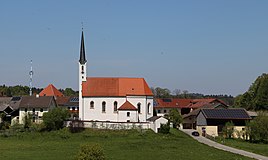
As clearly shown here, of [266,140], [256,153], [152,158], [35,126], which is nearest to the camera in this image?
[152,158]

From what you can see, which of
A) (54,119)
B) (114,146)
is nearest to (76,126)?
(54,119)

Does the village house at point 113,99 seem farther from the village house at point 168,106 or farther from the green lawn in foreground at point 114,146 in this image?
the village house at point 168,106

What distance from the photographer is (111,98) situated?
2766 inches

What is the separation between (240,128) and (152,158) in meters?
33.0

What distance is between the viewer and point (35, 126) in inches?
2603

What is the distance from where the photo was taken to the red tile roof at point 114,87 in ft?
232

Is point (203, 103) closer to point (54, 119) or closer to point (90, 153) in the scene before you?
point (54, 119)

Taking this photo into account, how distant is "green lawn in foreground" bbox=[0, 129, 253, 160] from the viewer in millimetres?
40781

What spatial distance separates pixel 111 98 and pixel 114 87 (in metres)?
2.04

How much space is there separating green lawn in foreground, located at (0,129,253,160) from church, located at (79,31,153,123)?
8.18 metres

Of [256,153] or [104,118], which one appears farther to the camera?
[104,118]

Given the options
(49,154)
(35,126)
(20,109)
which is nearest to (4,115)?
(20,109)

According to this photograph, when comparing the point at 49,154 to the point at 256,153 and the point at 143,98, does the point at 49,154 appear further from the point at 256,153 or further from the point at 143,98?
the point at 143,98

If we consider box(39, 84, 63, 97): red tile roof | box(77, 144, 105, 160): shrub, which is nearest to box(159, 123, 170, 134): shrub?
box(77, 144, 105, 160): shrub
